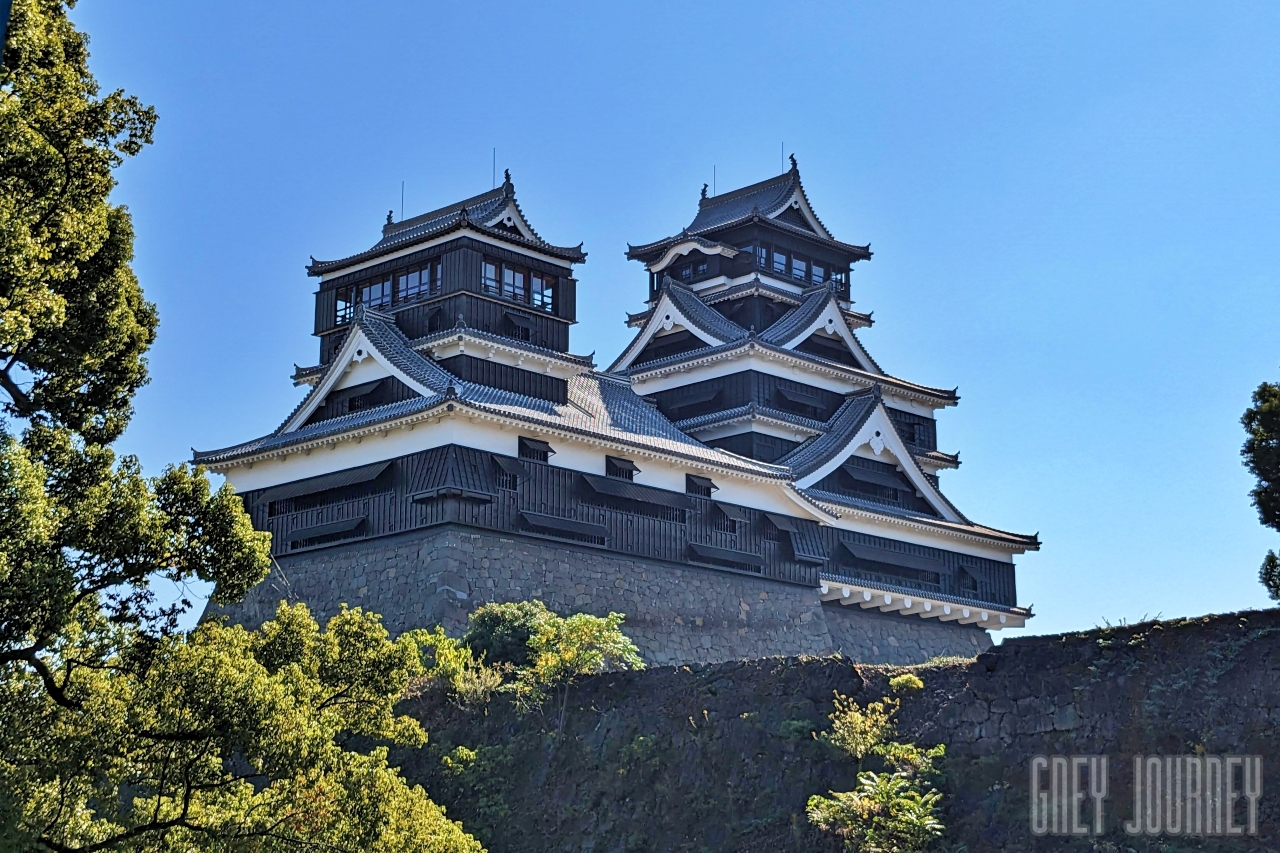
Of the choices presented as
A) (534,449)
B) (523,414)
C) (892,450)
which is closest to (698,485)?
(534,449)

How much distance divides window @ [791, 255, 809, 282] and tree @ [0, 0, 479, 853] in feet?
115

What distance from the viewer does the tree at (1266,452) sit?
80.8 feet

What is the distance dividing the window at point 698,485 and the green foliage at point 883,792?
15.4m

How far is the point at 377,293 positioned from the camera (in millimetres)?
40406

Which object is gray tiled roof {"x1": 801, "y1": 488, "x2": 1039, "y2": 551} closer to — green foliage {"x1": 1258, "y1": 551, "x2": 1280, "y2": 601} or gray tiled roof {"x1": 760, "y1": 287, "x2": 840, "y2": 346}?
gray tiled roof {"x1": 760, "y1": 287, "x2": 840, "y2": 346}

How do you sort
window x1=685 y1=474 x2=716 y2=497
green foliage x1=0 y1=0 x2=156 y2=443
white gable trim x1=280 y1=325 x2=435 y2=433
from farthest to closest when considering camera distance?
window x1=685 y1=474 x2=716 y2=497 < white gable trim x1=280 y1=325 x2=435 y2=433 < green foliage x1=0 y1=0 x2=156 y2=443

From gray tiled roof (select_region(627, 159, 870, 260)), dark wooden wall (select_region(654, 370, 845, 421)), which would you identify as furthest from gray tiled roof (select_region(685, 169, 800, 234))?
dark wooden wall (select_region(654, 370, 845, 421))

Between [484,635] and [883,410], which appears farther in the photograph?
[883,410]

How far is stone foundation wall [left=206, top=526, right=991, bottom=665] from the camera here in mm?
33844

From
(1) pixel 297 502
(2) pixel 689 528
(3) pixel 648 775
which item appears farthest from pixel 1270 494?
(1) pixel 297 502

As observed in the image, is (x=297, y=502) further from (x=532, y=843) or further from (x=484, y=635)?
(x=532, y=843)

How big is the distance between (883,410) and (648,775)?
21.8 metres

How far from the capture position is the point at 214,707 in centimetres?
1553

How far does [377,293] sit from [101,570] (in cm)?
2603
